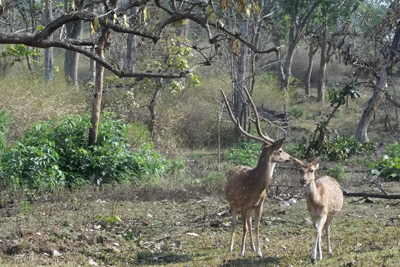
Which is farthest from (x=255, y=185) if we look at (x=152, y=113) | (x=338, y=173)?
(x=152, y=113)

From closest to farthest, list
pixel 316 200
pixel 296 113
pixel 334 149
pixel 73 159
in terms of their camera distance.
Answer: pixel 316 200
pixel 73 159
pixel 334 149
pixel 296 113

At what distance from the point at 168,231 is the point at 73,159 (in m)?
4.10

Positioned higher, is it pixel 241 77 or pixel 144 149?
pixel 241 77

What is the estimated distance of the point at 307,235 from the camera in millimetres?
10648

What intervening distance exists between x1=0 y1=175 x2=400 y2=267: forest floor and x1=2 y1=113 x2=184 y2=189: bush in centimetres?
60

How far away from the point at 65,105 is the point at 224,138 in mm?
5989

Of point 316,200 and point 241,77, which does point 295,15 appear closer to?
point 241,77

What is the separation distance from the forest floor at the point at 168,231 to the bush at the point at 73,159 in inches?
23.5

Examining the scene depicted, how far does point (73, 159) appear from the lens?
46.2 ft

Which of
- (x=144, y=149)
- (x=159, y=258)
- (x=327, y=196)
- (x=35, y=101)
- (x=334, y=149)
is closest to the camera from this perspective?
(x=327, y=196)

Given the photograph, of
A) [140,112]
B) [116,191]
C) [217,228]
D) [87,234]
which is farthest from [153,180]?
[140,112]

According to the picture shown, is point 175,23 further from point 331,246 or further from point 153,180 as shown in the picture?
point 153,180

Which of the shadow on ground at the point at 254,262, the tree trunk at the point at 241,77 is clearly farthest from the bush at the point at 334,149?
the shadow on ground at the point at 254,262

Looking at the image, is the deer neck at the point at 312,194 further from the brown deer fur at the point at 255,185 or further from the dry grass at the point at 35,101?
the dry grass at the point at 35,101
